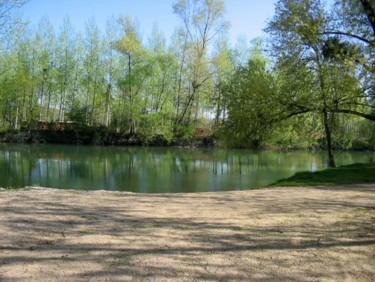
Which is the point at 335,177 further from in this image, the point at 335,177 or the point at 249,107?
the point at 249,107

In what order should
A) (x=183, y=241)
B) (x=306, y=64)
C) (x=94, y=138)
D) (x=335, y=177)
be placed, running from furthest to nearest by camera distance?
(x=94, y=138), (x=306, y=64), (x=335, y=177), (x=183, y=241)

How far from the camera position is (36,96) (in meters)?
57.5

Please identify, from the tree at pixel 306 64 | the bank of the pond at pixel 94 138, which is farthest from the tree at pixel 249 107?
the bank of the pond at pixel 94 138

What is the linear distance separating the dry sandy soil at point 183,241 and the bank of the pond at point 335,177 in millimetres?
6018

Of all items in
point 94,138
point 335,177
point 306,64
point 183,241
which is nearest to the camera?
point 183,241

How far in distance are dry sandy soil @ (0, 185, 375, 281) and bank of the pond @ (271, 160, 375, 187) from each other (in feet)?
19.7

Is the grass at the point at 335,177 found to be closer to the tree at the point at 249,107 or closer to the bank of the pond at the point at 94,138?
the tree at the point at 249,107

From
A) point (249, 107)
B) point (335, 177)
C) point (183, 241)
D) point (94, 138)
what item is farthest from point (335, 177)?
point (94, 138)

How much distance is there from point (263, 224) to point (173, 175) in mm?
17301

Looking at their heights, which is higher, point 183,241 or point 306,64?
point 306,64

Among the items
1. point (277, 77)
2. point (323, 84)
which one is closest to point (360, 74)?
point (323, 84)

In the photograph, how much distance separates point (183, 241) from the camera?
608cm

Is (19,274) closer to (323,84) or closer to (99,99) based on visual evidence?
(323,84)

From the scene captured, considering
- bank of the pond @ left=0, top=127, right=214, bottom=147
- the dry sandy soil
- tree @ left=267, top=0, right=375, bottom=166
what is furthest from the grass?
bank of the pond @ left=0, top=127, right=214, bottom=147
